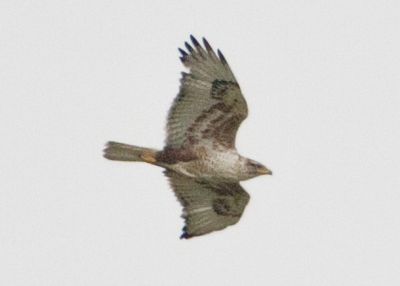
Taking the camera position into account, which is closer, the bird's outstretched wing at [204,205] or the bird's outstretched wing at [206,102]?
the bird's outstretched wing at [206,102]

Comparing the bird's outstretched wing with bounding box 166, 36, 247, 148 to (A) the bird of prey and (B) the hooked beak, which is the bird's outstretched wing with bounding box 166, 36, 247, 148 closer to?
(A) the bird of prey

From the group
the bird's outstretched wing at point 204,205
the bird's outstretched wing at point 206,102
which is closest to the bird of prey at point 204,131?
the bird's outstretched wing at point 206,102

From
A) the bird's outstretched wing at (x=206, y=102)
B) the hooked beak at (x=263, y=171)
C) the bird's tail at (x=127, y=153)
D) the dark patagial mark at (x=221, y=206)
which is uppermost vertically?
the bird's outstretched wing at (x=206, y=102)

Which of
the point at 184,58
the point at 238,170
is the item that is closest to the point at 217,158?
the point at 238,170

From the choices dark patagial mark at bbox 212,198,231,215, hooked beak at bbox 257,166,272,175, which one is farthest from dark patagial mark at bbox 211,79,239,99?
dark patagial mark at bbox 212,198,231,215

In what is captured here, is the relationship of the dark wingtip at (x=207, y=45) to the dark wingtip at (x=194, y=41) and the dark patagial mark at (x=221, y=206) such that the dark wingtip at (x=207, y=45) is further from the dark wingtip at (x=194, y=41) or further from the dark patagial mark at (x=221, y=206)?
the dark patagial mark at (x=221, y=206)

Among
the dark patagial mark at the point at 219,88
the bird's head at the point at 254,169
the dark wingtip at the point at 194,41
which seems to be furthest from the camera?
the bird's head at the point at 254,169

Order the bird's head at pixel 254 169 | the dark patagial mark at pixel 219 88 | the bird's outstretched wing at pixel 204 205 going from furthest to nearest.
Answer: the bird's outstretched wing at pixel 204 205 → the bird's head at pixel 254 169 → the dark patagial mark at pixel 219 88
